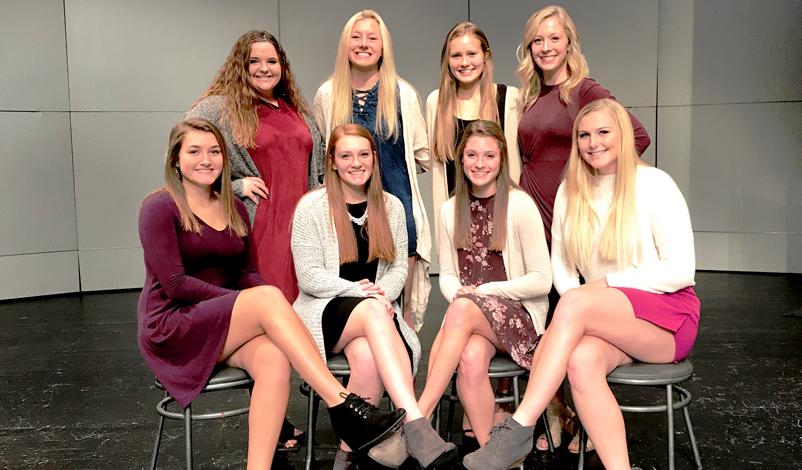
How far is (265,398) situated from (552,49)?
168cm

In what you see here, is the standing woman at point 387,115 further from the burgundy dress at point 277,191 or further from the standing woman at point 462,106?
the burgundy dress at point 277,191

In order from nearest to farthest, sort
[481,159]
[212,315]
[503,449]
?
[503,449]
[212,315]
[481,159]

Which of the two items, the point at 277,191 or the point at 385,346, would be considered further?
the point at 277,191

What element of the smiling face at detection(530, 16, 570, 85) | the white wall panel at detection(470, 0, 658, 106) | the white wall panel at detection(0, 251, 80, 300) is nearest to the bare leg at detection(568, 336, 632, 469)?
the smiling face at detection(530, 16, 570, 85)

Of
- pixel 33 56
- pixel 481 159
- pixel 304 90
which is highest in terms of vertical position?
pixel 33 56

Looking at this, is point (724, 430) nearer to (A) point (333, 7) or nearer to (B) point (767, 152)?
(B) point (767, 152)

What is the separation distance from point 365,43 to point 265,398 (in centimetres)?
146

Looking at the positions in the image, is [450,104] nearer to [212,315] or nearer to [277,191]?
[277,191]

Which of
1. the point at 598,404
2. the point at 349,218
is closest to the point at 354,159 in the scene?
the point at 349,218

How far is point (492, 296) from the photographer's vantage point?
2766 mm

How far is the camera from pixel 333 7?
261 inches

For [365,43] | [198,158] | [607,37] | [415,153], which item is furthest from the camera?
[607,37]

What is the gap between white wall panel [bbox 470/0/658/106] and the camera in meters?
6.70

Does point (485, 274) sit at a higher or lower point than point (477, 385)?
higher
